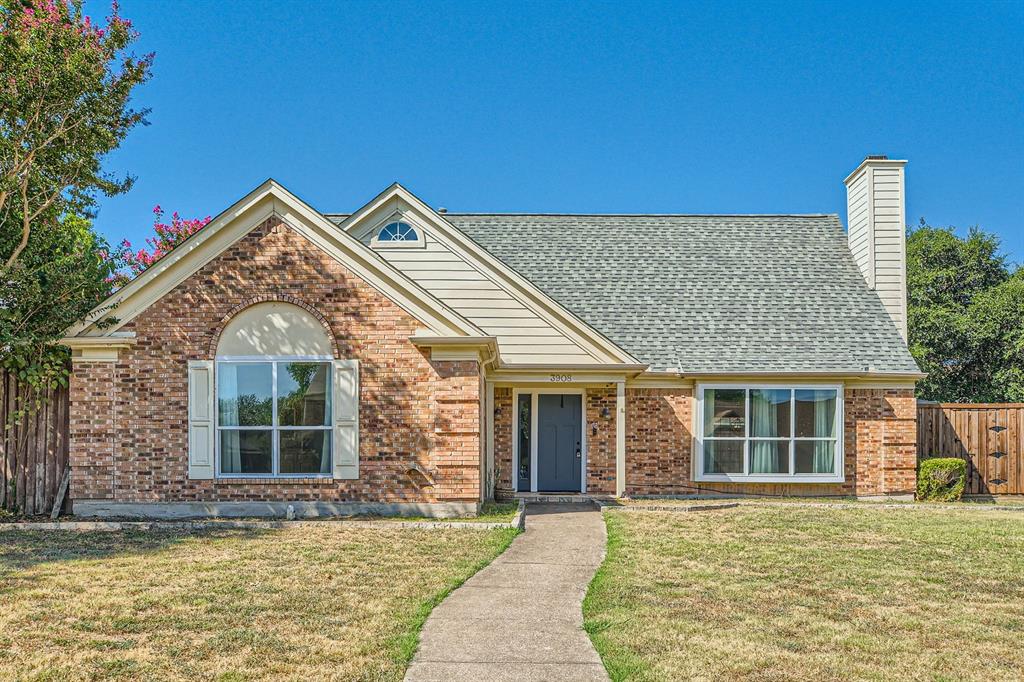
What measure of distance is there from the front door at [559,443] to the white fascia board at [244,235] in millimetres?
4628

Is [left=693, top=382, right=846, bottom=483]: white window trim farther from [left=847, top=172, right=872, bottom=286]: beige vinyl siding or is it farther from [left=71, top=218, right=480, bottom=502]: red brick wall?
[left=71, top=218, right=480, bottom=502]: red brick wall

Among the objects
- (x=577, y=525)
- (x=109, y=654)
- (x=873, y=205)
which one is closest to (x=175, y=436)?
(x=577, y=525)

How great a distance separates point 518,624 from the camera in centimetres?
687

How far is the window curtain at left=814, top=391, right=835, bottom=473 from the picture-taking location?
16.9m

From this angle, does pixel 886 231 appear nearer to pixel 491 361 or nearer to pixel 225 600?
pixel 491 361

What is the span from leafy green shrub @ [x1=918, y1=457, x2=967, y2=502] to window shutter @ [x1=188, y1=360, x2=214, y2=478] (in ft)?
44.4

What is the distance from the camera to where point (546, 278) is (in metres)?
19.3

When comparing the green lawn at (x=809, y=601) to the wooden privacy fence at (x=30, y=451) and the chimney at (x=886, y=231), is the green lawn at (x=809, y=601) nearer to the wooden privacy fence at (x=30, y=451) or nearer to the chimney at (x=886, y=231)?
the chimney at (x=886, y=231)

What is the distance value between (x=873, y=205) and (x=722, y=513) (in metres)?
9.00

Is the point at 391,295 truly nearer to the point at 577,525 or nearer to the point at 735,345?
the point at 577,525

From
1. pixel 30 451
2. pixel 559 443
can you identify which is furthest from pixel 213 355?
pixel 559 443

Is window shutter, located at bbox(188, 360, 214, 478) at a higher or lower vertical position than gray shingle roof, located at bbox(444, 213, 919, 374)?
lower

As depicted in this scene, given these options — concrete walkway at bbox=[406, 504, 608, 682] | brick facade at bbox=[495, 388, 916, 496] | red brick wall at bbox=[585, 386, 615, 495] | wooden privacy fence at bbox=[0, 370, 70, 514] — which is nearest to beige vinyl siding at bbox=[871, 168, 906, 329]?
brick facade at bbox=[495, 388, 916, 496]

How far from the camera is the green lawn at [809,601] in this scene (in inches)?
230
